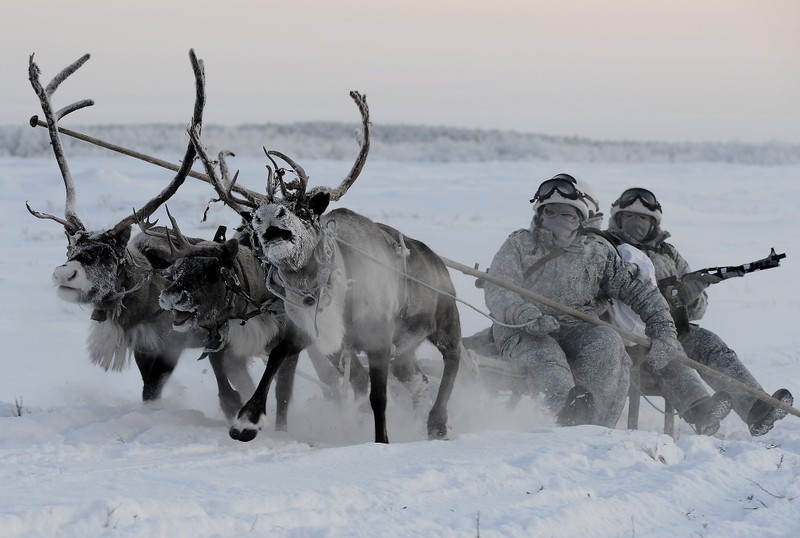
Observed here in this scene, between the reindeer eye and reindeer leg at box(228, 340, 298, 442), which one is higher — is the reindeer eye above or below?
above

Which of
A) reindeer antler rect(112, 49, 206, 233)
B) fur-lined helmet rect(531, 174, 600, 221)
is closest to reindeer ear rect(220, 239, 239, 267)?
reindeer antler rect(112, 49, 206, 233)

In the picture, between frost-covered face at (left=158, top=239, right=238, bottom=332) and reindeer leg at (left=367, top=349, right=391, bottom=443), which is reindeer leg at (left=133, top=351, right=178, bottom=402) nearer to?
frost-covered face at (left=158, top=239, right=238, bottom=332)

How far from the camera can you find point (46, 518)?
4.01m

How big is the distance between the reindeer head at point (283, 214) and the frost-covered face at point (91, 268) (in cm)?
97

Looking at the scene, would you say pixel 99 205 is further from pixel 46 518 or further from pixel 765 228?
pixel 46 518

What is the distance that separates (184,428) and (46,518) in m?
2.01

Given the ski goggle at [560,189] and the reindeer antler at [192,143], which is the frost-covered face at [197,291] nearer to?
the reindeer antler at [192,143]

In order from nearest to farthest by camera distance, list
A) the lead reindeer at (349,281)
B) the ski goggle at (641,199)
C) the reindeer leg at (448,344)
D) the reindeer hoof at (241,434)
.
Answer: the lead reindeer at (349,281)
the reindeer hoof at (241,434)
the reindeer leg at (448,344)
the ski goggle at (641,199)

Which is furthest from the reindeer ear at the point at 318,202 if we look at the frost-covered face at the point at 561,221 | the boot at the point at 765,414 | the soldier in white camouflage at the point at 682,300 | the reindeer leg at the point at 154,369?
the boot at the point at 765,414

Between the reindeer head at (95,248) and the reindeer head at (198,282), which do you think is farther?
the reindeer head at (95,248)

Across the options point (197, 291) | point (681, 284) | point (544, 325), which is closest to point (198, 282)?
point (197, 291)

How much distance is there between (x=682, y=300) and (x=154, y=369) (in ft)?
12.6

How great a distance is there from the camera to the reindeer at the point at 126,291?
20.8ft

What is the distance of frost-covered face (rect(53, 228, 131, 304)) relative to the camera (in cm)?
615
